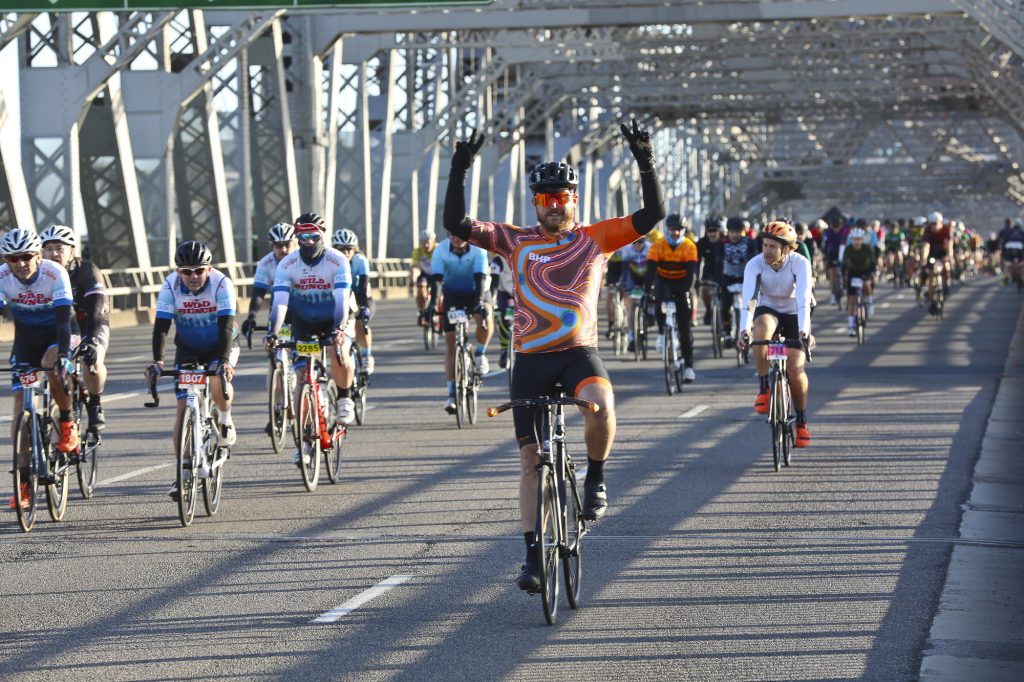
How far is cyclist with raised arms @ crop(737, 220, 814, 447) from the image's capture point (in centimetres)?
1450

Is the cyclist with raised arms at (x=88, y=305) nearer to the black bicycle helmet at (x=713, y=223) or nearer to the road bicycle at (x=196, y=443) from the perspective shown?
→ the road bicycle at (x=196, y=443)

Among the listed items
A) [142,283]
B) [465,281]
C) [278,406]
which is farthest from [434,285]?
[142,283]

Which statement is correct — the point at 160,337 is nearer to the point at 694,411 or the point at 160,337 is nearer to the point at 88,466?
the point at 88,466

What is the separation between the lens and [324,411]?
1323 centimetres

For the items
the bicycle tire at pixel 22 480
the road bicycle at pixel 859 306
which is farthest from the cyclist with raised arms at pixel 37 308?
the road bicycle at pixel 859 306

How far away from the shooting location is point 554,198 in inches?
345

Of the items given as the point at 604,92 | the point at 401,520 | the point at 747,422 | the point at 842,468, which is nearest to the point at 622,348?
the point at 747,422

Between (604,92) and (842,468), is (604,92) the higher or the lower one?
the higher one

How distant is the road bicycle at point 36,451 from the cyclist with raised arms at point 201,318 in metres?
0.72

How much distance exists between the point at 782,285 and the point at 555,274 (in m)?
6.28

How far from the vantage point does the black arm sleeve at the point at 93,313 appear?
488 inches

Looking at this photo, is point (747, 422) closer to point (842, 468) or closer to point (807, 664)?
point (842, 468)

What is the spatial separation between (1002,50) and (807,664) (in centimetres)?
4985

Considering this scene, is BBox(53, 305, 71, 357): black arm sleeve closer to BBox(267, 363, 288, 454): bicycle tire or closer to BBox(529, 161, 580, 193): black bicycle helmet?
BBox(267, 363, 288, 454): bicycle tire
